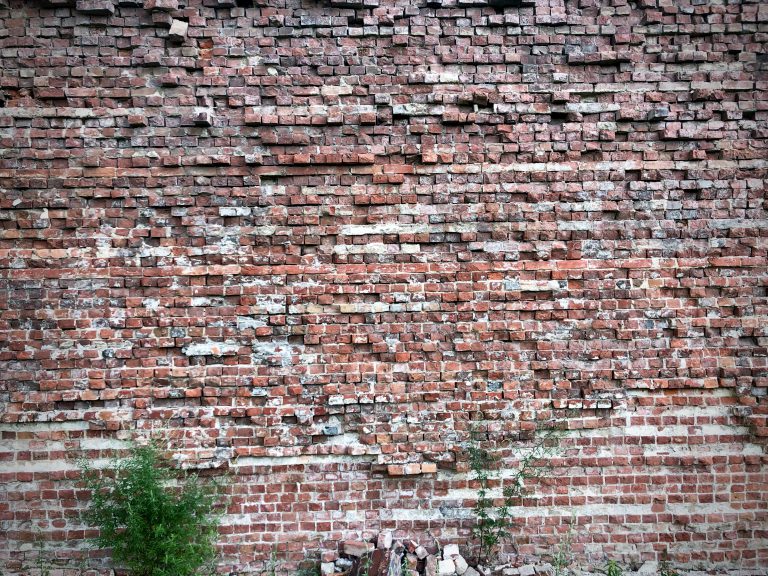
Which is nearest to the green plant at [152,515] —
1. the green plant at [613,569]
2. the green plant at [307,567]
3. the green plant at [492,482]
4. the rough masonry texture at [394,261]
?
the rough masonry texture at [394,261]

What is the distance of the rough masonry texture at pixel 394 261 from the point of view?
13.1ft

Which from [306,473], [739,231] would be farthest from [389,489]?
[739,231]

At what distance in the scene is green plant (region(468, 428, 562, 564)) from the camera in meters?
3.95

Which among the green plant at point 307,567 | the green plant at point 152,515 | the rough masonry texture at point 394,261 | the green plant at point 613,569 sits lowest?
the green plant at point 613,569

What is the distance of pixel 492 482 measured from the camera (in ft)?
13.2

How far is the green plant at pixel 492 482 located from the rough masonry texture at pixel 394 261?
0.34ft

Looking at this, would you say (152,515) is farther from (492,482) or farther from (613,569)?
(613,569)

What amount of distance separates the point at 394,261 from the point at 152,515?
→ 2.52 meters

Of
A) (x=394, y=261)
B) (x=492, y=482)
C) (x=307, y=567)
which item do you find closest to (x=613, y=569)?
(x=492, y=482)

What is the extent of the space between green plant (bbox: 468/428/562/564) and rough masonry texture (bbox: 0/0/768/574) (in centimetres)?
10

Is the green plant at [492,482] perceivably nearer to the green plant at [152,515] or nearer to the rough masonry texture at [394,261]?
the rough masonry texture at [394,261]

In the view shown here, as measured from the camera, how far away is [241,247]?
4062 mm

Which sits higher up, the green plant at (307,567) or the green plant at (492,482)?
the green plant at (492,482)

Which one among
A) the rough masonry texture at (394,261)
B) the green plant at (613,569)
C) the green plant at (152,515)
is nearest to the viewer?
the green plant at (152,515)
